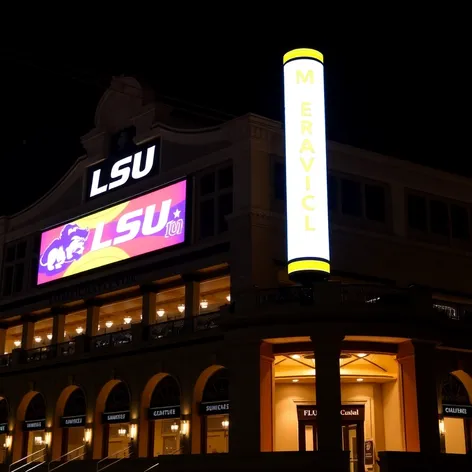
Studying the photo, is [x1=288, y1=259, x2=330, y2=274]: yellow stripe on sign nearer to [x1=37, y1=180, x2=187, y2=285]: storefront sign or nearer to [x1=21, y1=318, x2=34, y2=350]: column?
[x1=37, y1=180, x2=187, y2=285]: storefront sign

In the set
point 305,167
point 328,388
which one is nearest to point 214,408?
point 328,388

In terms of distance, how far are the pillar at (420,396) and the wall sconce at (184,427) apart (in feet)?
33.8

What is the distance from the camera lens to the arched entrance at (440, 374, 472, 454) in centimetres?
3425

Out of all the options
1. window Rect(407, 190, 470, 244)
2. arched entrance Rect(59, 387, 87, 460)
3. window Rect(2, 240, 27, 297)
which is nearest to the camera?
window Rect(407, 190, 470, 244)

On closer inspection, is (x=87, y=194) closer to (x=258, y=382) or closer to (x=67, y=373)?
(x=67, y=373)

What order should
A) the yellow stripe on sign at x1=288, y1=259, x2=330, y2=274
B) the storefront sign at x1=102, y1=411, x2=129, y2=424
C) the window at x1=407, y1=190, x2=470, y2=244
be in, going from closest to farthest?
the yellow stripe on sign at x1=288, y1=259, x2=330, y2=274 < the storefront sign at x1=102, y1=411, x2=129, y2=424 < the window at x1=407, y1=190, x2=470, y2=244

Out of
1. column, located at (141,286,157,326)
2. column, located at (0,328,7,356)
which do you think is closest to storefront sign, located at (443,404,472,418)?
column, located at (141,286,157,326)

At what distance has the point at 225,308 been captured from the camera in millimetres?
32281

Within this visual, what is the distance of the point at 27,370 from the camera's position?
1799 inches

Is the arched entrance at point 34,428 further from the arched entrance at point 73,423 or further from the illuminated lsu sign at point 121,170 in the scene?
the illuminated lsu sign at point 121,170

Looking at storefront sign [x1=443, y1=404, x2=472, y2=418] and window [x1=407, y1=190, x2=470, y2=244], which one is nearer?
storefront sign [x1=443, y1=404, x2=472, y2=418]

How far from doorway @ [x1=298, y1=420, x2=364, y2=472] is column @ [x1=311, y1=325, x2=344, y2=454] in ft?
13.1

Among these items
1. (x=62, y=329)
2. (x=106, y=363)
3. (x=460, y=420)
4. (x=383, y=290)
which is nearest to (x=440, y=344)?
(x=383, y=290)

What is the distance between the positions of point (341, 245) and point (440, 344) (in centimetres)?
733
